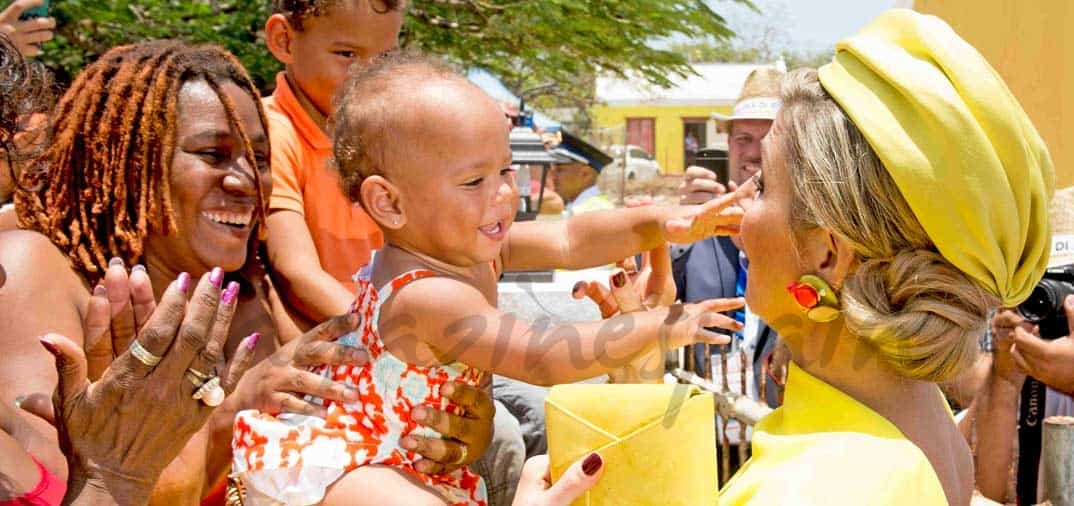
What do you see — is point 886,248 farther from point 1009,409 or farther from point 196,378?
point 1009,409

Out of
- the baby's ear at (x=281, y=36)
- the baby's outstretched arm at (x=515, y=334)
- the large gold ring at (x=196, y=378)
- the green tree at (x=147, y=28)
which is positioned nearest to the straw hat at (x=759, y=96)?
the baby's ear at (x=281, y=36)

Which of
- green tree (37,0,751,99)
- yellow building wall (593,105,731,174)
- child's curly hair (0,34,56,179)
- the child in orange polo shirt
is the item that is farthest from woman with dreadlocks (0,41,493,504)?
yellow building wall (593,105,731,174)

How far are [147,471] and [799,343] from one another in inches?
52.4

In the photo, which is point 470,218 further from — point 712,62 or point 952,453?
point 712,62

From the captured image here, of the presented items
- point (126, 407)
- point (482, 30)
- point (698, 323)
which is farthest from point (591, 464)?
point (482, 30)

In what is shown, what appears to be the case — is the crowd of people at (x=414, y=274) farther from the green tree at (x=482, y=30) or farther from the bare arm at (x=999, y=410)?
the green tree at (x=482, y=30)

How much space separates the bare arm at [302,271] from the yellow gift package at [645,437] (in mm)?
1383

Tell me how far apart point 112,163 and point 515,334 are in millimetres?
1332

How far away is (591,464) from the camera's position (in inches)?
75.4

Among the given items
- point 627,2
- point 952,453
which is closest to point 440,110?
point 952,453

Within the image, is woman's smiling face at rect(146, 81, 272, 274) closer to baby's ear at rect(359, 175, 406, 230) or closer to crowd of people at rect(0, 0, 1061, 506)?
crowd of people at rect(0, 0, 1061, 506)

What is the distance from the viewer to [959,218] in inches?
73.5

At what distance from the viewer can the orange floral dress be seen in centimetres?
247

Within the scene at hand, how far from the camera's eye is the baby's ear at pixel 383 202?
260 centimetres
